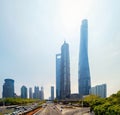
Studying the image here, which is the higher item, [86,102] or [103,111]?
[103,111]

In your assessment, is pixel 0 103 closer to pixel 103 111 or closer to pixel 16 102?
pixel 16 102

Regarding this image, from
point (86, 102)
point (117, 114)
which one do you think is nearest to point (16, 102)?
point (86, 102)

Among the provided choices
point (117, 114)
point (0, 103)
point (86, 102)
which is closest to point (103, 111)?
point (117, 114)

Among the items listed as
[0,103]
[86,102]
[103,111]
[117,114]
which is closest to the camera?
[117,114]

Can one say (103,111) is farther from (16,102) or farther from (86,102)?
(16,102)

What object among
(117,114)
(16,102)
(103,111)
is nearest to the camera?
(117,114)

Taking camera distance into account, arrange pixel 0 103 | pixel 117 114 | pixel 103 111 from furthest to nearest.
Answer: pixel 0 103 < pixel 103 111 < pixel 117 114

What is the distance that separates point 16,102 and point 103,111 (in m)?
127

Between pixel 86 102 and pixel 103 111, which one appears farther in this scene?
pixel 86 102

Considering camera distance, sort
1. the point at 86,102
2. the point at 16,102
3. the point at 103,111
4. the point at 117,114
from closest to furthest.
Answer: the point at 117,114 < the point at 103,111 < the point at 86,102 < the point at 16,102

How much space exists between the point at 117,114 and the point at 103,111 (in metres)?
11.7

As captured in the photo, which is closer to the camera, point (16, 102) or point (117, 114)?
point (117, 114)

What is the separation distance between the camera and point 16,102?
537ft

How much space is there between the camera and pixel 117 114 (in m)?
34.7
